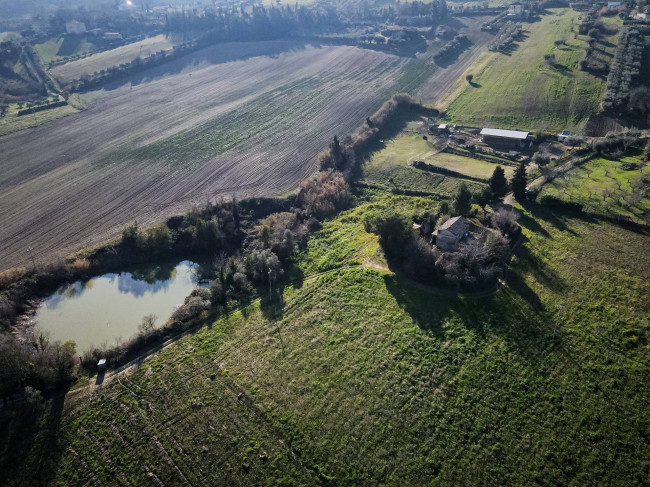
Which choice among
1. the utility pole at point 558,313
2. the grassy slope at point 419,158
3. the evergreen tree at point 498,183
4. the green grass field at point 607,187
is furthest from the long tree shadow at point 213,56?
the utility pole at point 558,313

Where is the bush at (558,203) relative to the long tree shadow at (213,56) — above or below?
below

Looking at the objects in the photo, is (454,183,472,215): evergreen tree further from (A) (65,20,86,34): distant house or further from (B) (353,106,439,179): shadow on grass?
(A) (65,20,86,34): distant house

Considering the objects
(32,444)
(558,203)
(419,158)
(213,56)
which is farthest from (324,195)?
(213,56)

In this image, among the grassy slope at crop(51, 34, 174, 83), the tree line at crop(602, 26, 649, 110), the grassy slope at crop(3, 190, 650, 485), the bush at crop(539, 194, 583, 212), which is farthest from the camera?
the grassy slope at crop(51, 34, 174, 83)

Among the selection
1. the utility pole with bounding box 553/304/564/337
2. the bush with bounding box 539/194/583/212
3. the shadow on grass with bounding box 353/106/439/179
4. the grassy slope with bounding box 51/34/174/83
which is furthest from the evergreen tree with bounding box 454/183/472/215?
the grassy slope with bounding box 51/34/174/83

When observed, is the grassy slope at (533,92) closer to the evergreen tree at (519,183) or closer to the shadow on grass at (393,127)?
the shadow on grass at (393,127)

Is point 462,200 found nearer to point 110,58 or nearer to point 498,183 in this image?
point 498,183
